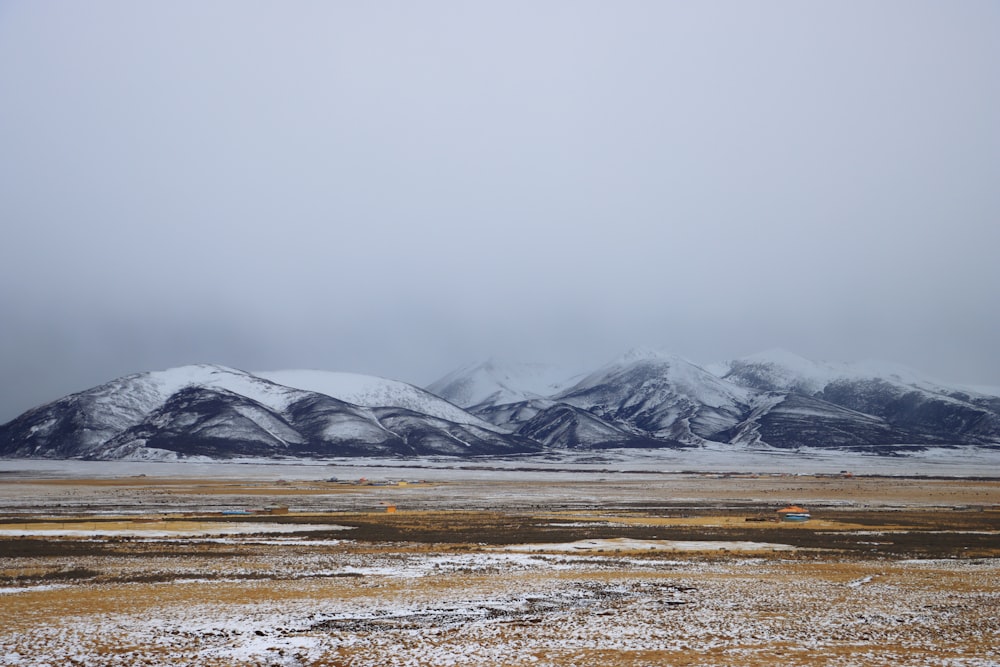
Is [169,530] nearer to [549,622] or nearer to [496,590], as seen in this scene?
[496,590]

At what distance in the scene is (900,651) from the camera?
21219 millimetres

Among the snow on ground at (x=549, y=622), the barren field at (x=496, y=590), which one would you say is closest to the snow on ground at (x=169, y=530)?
the barren field at (x=496, y=590)

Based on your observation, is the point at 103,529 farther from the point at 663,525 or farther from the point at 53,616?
the point at 663,525

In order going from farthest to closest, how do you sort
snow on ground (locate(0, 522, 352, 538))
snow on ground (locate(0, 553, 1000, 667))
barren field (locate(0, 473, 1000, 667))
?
snow on ground (locate(0, 522, 352, 538))
barren field (locate(0, 473, 1000, 667))
snow on ground (locate(0, 553, 1000, 667))

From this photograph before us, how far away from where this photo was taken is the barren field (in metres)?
21.3

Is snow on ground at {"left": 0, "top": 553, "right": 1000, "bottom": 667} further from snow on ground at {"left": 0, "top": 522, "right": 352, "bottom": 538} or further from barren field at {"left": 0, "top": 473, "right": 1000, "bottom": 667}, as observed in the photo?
snow on ground at {"left": 0, "top": 522, "right": 352, "bottom": 538}

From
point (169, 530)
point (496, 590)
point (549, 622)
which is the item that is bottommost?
point (169, 530)

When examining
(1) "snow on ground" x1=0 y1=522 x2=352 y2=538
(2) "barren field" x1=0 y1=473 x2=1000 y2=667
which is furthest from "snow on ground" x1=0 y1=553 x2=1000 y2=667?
(1) "snow on ground" x1=0 y1=522 x2=352 y2=538

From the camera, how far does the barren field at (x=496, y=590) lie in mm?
21281

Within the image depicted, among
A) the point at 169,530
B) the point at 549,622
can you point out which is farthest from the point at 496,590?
the point at 169,530

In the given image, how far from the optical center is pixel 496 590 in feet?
99.0

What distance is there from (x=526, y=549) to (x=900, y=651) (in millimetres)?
23683

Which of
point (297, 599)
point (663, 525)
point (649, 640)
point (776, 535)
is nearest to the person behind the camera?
point (649, 640)

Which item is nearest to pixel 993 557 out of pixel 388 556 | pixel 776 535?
pixel 776 535
